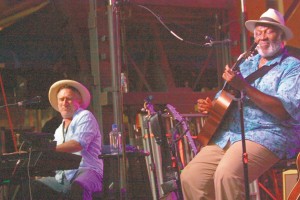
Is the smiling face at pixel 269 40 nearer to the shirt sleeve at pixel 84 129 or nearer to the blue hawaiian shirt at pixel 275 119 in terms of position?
the blue hawaiian shirt at pixel 275 119

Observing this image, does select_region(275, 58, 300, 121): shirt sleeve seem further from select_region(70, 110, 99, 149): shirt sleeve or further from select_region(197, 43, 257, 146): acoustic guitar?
select_region(70, 110, 99, 149): shirt sleeve

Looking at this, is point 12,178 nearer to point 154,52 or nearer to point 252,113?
point 252,113

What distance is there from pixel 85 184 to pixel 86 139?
480 millimetres

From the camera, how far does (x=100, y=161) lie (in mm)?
5730

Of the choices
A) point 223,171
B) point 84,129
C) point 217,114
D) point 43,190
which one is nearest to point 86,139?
point 84,129

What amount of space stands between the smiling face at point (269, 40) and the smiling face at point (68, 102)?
2195 mm

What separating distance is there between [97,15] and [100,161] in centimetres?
253

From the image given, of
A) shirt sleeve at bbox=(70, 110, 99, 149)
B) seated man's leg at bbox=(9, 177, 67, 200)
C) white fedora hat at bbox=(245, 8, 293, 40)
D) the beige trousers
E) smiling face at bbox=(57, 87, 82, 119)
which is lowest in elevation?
seated man's leg at bbox=(9, 177, 67, 200)

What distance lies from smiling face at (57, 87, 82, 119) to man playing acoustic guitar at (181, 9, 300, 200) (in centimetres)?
171

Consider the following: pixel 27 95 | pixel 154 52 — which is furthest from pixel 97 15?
pixel 27 95

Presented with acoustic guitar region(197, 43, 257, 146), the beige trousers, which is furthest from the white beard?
the beige trousers

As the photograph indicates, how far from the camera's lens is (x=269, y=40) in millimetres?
4586

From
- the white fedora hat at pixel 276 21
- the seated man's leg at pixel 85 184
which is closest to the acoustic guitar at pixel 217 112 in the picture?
the white fedora hat at pixel 276 21

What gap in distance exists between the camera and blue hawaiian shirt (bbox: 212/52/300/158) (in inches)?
169
